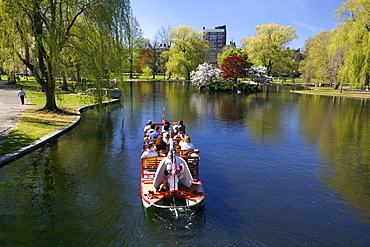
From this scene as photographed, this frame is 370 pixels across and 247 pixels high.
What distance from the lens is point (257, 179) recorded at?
12625 mm

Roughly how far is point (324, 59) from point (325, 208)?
195 feet

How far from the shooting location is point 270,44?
7675 centimetres

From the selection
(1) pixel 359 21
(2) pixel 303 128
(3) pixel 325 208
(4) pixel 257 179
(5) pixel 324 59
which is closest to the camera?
(3) pixel 325 208

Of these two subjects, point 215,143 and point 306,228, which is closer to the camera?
point 306,228

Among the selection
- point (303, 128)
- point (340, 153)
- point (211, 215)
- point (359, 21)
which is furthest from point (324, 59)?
point (211, 215)

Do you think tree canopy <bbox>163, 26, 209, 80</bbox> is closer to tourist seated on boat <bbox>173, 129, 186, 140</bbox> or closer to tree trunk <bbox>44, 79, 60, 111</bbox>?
tree trunk <bbox>44, 79, 60, 111</bbox>

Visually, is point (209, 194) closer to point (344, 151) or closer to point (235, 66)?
point (344, 151)

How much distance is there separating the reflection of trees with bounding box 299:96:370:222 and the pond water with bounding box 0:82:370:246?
69 millimetres

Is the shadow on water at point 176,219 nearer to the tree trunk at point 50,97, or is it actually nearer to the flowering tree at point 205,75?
the tree trunk at point 50,97

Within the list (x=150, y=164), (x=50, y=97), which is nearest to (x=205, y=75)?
(x=50, y=97)

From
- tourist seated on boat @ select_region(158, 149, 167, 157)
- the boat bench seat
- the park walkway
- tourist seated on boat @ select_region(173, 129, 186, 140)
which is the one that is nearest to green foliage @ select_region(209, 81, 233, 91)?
the park walkway

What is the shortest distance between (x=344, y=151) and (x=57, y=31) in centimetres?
2046

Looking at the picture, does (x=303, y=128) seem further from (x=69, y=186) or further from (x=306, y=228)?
(x=69, y=186)

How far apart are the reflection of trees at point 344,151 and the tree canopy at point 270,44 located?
159 ft
